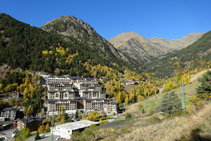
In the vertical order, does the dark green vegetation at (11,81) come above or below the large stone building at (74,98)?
above

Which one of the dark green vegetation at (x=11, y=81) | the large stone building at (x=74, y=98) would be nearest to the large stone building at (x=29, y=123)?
the large stone building at (x=74, y=98)

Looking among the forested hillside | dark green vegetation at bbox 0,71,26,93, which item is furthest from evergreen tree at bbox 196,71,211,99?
the forested hillside

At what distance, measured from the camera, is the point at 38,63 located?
114812mm

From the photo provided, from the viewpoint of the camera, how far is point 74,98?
280 ft

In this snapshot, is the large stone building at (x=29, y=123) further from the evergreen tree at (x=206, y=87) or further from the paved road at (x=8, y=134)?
the evergreen tree at (x=206, y=87)

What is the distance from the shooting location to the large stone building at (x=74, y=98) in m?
78.4

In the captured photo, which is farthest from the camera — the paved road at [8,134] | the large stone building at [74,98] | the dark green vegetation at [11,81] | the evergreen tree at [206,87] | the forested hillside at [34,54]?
the forested hillside at [34,54]

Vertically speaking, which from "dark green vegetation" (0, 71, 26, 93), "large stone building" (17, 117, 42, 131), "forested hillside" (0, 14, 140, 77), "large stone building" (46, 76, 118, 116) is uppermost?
"forested hillside" (0, 14, 140, 77)

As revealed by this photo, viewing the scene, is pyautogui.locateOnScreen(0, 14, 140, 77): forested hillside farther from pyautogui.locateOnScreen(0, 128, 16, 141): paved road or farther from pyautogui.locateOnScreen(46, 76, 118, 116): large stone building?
pyautogui.locateOnScreen(0, 128, 16, 141): paved road

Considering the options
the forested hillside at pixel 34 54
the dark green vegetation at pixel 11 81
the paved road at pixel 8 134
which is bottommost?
the paved road at pixel 8 134

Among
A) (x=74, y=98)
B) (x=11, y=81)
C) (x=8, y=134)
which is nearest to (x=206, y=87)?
(x=8, y=134)

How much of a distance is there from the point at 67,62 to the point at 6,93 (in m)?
57.4

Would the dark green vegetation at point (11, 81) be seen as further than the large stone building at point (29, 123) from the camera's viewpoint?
Yes

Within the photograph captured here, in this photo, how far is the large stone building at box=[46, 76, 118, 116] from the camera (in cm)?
7838
